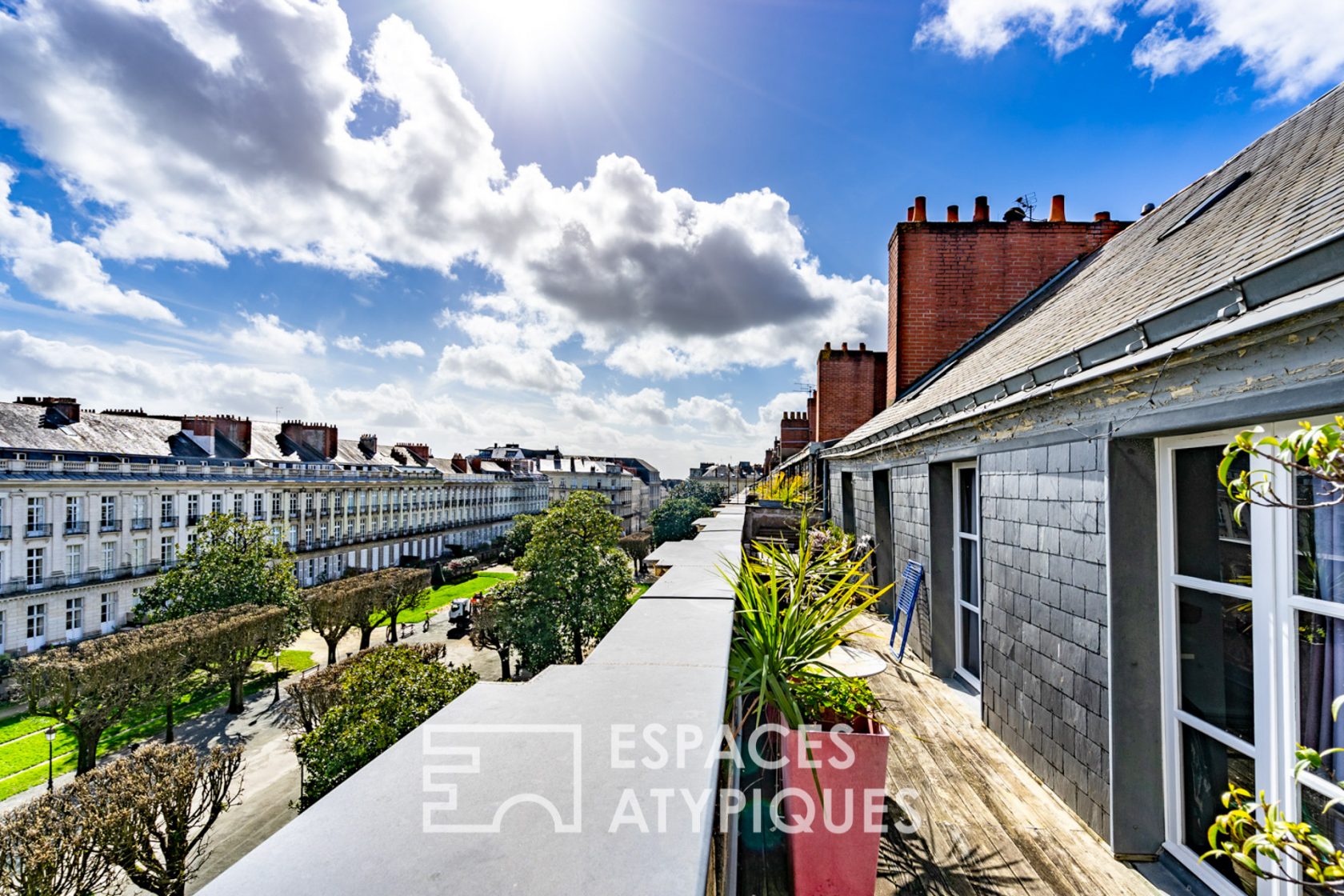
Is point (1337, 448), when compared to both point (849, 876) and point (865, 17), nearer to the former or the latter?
point (849, 876)

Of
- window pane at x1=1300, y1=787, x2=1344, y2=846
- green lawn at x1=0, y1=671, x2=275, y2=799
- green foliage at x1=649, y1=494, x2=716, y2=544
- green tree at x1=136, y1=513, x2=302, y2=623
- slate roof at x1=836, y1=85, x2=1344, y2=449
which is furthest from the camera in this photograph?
green foliage at x1=649, y1=494, x2=716, y2=544

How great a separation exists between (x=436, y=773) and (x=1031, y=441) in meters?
4.08

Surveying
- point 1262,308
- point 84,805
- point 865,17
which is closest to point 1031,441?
point 1262,308

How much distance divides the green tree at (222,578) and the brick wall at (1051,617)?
87.9 ft

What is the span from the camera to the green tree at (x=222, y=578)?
2267 cm

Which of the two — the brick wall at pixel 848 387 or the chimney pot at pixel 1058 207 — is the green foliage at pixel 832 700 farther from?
the brick wall at pixel 848 387

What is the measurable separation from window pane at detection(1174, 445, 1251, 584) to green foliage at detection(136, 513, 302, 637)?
28.0 meters

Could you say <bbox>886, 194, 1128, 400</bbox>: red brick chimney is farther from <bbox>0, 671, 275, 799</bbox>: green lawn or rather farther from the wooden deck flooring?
<bbox>0, 671, 275, 799</bbox>: green lawn

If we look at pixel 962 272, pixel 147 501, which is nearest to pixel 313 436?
pixel 147 501

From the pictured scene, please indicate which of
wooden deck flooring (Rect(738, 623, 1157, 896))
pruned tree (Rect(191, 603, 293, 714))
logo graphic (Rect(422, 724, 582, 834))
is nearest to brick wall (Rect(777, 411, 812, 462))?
pruned tree (Rect(191, 603, 293, 714))

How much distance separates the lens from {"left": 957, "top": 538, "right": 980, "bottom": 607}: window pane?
5531 mm

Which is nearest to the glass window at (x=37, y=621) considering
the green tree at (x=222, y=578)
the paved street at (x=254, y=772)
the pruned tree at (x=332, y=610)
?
the green tree at (x=222, y=578)

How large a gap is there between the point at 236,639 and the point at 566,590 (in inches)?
469

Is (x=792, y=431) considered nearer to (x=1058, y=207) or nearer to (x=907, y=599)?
(x=1058, y=207)
